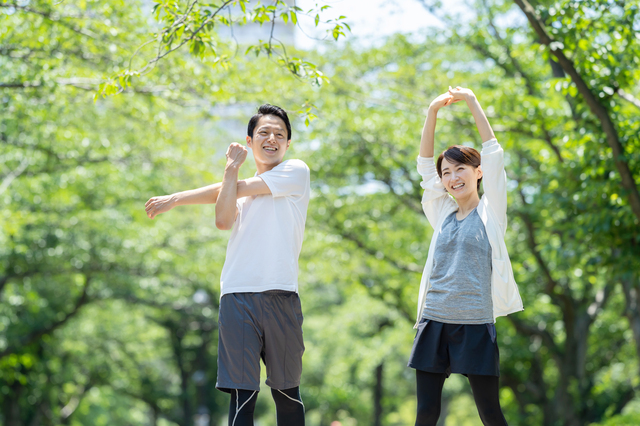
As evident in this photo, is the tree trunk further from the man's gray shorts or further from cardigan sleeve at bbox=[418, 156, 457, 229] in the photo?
the man's gray shorts

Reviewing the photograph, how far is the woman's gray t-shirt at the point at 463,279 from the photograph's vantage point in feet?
9.25

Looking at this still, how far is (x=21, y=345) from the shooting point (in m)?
13.2

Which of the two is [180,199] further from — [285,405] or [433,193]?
→ [433,193]

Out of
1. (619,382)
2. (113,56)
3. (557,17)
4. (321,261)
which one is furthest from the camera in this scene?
(619,382)

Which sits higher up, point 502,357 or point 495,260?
point 495,260

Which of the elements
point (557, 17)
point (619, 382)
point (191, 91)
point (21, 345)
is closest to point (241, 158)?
point (557, 17)

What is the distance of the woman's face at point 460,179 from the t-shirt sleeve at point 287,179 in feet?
2.40

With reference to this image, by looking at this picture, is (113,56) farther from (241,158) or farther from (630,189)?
(630,189)

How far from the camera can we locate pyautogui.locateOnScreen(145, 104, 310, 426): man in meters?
2.78

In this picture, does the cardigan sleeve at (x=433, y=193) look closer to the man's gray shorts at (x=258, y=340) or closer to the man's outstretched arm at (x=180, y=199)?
the man's gray shorts at (x=258, y=340)

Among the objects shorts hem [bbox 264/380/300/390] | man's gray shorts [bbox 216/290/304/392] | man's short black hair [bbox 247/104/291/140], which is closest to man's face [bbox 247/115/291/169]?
man's short black hair [bbox 247/104/291/140]

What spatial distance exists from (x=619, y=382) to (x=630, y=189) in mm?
11069

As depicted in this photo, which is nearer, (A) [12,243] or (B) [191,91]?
(B) [191,91]

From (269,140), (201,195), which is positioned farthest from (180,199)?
(269,140)
